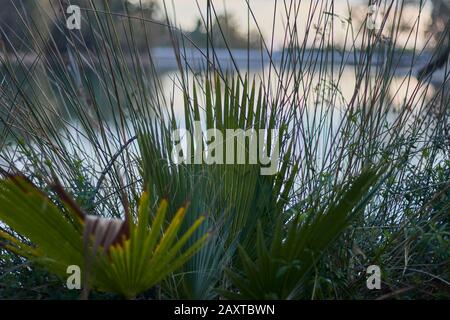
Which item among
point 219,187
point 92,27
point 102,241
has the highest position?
point 92,27

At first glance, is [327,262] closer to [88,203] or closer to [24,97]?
A: [88,203]

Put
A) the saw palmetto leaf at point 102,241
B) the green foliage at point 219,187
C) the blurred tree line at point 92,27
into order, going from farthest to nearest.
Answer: the blurred tree line at point 92,27 < the green foliage at point 219,187 < the saw palmetto leaf at point 102,241

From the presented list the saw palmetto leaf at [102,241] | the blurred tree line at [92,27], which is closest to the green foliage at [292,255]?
the saw palmetto leaf at [102,241]

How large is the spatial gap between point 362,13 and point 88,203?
148 cm

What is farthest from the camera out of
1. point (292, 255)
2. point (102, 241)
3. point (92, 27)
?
point (92, 27)

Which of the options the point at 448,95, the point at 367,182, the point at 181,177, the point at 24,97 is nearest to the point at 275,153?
the point at 181,177

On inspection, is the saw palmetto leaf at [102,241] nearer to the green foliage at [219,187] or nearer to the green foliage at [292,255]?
the green foliage at [292,255]

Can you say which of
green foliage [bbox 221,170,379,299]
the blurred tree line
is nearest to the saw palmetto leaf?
green foliage [bbox 221,170,379,299]

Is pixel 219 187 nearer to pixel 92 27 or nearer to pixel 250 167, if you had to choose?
pixel 250 167

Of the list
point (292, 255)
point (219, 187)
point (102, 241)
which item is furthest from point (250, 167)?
point (102, 241)

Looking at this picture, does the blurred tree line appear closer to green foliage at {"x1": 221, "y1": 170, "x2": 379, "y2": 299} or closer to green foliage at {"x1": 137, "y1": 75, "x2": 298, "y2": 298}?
green foliage at {"x1": 137, "y1": 75, "x2": 298, "y2": 298}

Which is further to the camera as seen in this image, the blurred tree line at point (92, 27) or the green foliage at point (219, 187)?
the blurred tree line at point (92, 27)

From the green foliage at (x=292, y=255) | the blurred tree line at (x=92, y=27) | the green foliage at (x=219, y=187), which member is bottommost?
the green foliage at (x=292, y=255)
